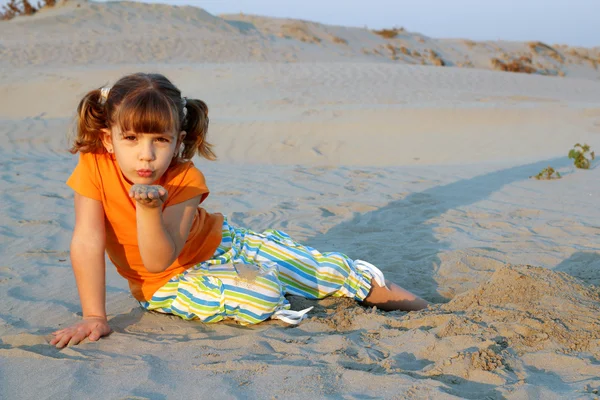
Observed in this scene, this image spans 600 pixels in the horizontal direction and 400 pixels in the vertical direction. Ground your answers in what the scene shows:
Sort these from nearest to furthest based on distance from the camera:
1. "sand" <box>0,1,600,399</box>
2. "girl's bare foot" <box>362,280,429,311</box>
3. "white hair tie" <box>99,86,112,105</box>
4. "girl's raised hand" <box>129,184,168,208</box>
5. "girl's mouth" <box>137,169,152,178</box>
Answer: "sand" <box>0,1,600,399</box> → "girl's raised hand" <box>129,184,168,208</box> → "girl's mouth" <box>137,169,152,178</box> → "white hair tie" <box>99,86,112,105</box> → "girl's bare foot" <box>362,280,429,311</box>

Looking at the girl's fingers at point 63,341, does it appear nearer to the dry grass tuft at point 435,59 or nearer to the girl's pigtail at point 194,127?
the girl's pigtail at point 194,127

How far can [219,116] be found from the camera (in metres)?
11.2

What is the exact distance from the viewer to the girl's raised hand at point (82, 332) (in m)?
2.31

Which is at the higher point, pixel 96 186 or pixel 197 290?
pixel 96 186

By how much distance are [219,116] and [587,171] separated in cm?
659

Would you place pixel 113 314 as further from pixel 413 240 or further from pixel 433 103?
pixel 433 103

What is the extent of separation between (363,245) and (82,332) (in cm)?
212

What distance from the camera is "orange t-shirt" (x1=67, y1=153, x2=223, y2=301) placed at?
100 inches

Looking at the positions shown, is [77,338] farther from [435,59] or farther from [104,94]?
[435,59]

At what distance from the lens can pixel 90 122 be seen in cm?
253

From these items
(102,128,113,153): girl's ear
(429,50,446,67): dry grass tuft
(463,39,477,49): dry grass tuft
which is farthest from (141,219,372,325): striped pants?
(463,39,477,49): dry grass tuft

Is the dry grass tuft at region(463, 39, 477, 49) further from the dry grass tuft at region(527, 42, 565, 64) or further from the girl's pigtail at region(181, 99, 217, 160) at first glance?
the girl's pigtail at region(181, 99, 217, 160)

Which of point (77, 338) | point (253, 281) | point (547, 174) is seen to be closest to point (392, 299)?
point (253, 281)

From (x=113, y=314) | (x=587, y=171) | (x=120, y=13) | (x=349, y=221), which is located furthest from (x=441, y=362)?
(x=120, y=13)
